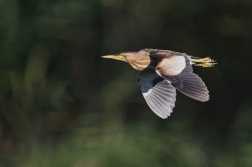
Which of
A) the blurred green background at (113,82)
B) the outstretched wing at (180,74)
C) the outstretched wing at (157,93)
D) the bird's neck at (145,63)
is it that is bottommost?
the blurred green background at (113,82)

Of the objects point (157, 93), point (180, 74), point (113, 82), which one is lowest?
point (113, 82)

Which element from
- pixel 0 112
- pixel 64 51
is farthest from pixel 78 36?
pixel 0 112

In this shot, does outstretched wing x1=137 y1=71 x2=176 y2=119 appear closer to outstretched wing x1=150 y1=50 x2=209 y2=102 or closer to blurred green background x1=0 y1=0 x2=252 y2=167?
outstretched wing x1=150 y1=50 x2=209 y2=102

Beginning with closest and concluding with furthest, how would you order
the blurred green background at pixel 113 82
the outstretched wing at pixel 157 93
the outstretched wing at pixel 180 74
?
1. the outstretched wing at pixel 180 74
2. the outstretched wing at pixel 157 93
3. the blurred green background at pixel 113 82

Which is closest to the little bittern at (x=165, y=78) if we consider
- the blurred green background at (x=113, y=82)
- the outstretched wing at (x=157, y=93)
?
the outstretched wing at (x=157, y=93)

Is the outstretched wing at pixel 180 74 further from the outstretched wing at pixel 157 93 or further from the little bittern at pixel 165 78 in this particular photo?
the outstretched wing at pixel 157 93

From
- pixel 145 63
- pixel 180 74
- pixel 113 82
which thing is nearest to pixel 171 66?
pixel 180 74

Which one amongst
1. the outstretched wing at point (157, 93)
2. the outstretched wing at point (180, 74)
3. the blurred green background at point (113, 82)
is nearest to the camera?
the outstretched wing at point (180, 74)

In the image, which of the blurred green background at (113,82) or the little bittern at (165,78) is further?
the blurred green background at (113,82)

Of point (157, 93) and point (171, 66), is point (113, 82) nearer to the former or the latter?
point (157, 93)
